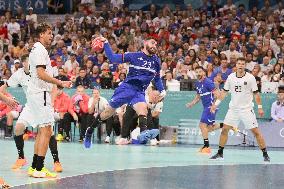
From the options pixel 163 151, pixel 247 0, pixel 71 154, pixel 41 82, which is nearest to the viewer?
pixel 41 82

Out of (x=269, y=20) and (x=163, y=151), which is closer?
(x=163, y=151)

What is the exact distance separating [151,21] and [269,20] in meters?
4.04

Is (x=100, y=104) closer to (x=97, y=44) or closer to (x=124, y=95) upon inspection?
(x=124, y=95)

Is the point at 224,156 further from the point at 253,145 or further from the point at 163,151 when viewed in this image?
the point at 253,145

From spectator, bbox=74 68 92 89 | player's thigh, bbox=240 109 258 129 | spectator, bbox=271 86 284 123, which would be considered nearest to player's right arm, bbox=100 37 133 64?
player's thigh, bbox=240 109 258 129

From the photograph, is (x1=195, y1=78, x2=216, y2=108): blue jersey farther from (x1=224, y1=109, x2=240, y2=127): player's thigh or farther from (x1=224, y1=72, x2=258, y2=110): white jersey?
(x1=224, y1=109, x2=240, y2=127): player's thigh

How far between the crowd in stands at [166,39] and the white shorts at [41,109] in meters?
8.90

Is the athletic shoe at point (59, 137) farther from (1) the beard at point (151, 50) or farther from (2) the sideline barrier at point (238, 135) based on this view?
(1) the beard at point (151, 50)

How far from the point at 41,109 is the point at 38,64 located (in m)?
0.74

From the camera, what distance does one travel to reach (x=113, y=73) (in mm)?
22625

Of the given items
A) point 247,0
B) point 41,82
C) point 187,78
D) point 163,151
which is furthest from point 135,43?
point 41,82

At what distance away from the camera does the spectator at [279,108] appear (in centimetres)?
1997

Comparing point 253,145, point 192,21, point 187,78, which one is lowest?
point 253,145

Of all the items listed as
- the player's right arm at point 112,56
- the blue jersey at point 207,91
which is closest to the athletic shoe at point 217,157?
the blue jersey at point 207,91
